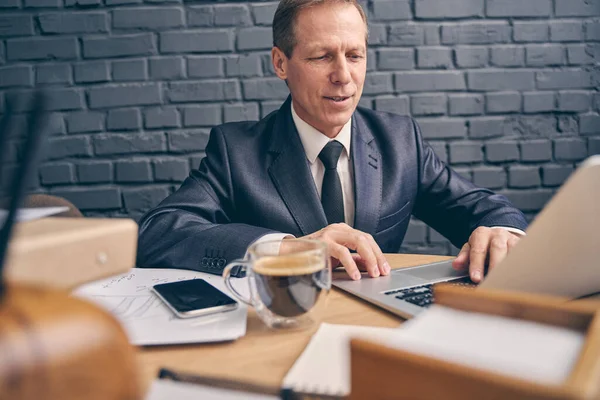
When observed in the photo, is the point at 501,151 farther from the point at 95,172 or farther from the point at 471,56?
the point at 95,172

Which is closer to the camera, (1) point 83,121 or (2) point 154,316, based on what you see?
(2) point 154,316

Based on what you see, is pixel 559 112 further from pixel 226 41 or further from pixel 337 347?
pixel 337 347

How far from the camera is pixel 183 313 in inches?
27.6

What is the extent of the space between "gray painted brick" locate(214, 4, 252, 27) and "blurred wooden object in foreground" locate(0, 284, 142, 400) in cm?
181

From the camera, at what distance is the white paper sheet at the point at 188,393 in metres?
0.42

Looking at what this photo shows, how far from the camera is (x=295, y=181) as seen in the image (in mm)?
1401

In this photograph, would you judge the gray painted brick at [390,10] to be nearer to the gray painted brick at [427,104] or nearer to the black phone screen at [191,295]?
the gray painted brick at [427,104]

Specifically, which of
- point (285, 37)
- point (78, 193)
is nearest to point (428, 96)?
point (285, 37)

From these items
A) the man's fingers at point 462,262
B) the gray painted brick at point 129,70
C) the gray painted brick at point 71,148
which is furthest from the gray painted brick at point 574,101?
the gray painted brick at point 71,148

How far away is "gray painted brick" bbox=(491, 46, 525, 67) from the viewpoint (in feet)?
6.72

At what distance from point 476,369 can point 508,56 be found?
2.00m

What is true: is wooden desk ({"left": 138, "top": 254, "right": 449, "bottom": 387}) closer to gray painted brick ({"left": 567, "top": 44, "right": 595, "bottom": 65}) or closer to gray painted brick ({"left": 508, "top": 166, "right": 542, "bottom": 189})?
gray painted brick ({"left": 508, "top": 166, "right": 542, "bottom": 189})

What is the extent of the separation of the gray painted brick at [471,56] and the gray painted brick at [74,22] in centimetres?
139

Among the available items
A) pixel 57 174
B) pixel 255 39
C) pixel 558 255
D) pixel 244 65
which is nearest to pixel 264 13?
pixel 255 39
